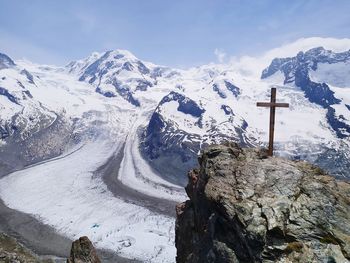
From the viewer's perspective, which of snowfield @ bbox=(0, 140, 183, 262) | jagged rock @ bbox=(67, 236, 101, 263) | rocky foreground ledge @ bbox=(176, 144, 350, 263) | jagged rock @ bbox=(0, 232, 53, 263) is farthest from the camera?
snowfield @ bbox=(0, 140, 183, 262)

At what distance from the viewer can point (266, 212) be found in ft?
47.0

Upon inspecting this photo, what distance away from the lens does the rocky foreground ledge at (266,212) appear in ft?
44.6

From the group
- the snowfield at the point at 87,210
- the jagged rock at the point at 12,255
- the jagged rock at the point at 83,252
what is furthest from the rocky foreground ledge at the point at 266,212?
the snowfield at the point at 87,210

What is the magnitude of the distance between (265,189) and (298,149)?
175921mm

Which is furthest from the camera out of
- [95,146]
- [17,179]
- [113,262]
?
[95,146]

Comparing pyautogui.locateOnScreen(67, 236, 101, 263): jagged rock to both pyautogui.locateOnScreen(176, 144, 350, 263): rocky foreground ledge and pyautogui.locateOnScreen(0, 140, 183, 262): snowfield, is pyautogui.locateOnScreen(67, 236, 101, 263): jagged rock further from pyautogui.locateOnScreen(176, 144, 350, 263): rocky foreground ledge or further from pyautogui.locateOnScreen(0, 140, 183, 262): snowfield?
pyautogui.locateOnScreen(0, 140, 183, 262): snowfield

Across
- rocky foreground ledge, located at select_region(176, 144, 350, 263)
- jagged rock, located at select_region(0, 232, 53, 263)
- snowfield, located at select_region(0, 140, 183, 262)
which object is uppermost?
rocky foreground ledge, located at select_region(176, 144, 350, 263)

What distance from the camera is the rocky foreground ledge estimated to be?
1359 cm

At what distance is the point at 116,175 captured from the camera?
12062cm

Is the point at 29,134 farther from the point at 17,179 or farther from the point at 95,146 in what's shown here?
the point at 17,179

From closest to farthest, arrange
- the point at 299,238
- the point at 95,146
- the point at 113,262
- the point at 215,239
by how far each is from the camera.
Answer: the point at 299,238 → the point at 215,239 → the point at 113,262 → the point at 95,146

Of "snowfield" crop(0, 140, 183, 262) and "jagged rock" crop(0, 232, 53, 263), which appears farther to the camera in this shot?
"snowfield" crop(0, 140, 183, 262)

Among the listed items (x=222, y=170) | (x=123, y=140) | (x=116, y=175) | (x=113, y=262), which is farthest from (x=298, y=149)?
(x=222, y=170)

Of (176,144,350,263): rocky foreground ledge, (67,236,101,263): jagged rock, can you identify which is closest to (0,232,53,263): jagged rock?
(67,236,101,263): jagged rock
